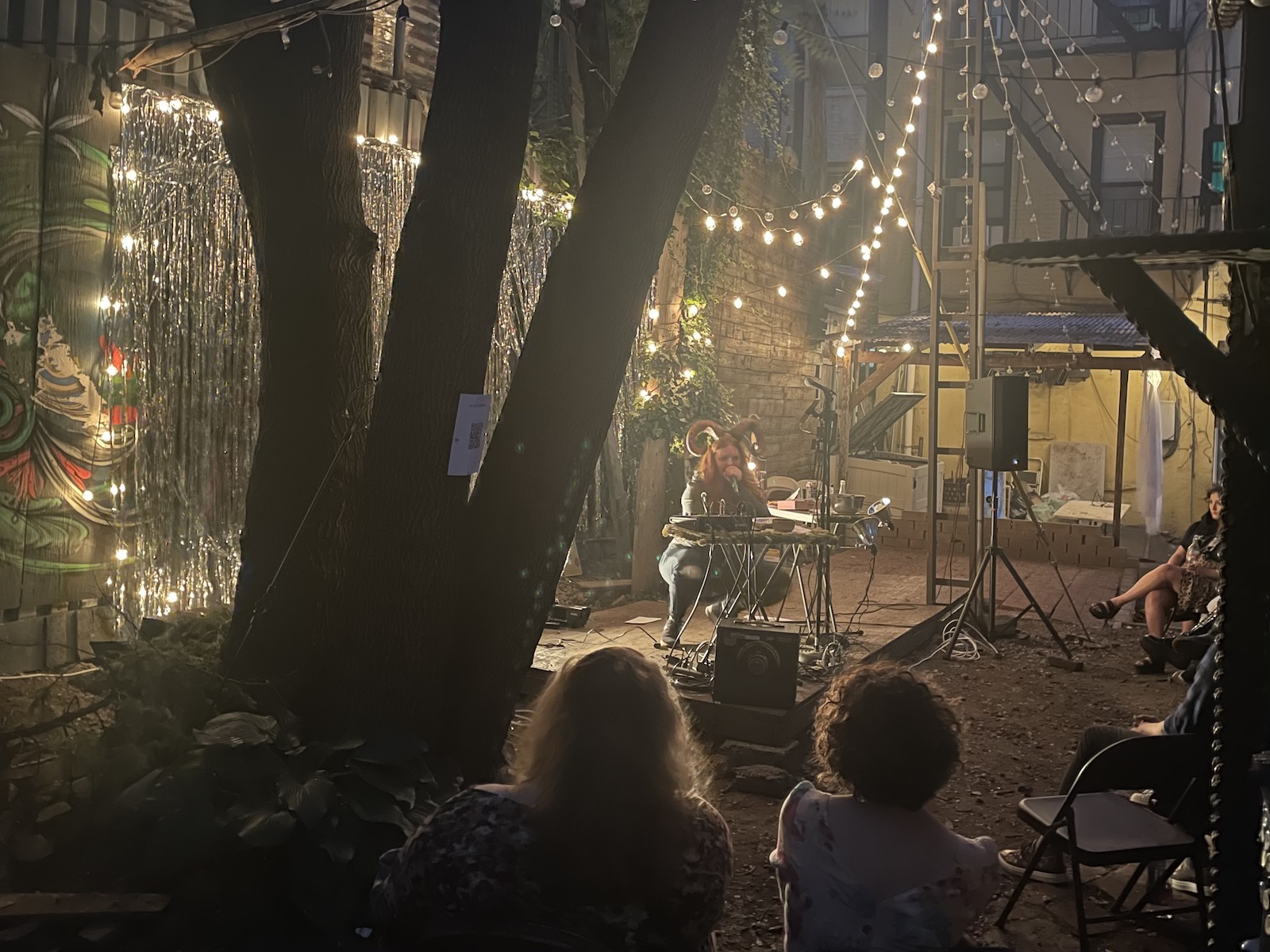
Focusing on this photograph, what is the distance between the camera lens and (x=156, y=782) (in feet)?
11.2

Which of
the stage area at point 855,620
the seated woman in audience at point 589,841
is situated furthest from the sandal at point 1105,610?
the seated woman in audience at point 589,841

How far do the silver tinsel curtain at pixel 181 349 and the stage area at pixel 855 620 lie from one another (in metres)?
2.07

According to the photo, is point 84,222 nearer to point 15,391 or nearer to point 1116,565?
point 15,391

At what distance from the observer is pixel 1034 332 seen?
636 inches

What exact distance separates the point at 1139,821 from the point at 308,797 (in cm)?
263

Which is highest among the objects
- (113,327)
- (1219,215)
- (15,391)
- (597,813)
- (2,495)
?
(1219,215)

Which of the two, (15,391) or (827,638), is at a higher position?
(15,391)

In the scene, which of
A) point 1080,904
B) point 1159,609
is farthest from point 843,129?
point 1080,904

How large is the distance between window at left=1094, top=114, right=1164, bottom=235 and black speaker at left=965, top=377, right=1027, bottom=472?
1091 cm

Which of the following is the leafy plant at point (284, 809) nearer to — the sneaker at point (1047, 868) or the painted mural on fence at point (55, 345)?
the sneaker at point (1047, 868)

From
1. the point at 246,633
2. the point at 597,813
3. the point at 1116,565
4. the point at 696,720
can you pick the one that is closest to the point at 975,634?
the point at 696,720

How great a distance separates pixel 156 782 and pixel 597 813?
1933 millimetres

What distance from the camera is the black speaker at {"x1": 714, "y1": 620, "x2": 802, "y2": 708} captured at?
19.4 ft

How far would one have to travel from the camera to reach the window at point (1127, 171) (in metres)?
18.0
